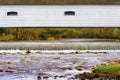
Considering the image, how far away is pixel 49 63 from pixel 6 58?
9.62 ft

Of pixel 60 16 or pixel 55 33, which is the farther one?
pixel 55 33

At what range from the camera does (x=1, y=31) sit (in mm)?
29891

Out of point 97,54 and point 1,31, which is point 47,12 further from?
point 97,54

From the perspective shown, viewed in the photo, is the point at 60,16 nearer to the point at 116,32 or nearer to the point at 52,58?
the point at 116,32

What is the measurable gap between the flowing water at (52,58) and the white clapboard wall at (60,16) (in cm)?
294

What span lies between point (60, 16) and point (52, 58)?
6702 millimetres

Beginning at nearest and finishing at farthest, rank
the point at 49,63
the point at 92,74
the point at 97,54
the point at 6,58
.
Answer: the point at 92,74 → the point at 49,63 → the point at 6,58 → the point at 97,54

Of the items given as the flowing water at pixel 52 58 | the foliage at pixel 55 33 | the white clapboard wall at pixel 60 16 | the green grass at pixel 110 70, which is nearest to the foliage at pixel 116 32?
the foliage at pixel 55 33

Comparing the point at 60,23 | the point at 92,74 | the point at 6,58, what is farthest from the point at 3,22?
the point at 92,74

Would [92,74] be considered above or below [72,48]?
above

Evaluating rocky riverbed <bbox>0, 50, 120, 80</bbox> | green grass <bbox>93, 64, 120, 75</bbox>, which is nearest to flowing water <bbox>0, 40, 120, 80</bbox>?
rocky riverbed <bbox>0, 50, 120, 80</bbox>

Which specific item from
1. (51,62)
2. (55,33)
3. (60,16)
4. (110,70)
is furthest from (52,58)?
(110,70)

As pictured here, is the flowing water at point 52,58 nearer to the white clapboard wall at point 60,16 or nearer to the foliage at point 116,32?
the white clapboard wall at point 60,16

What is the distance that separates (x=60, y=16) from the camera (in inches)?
1158
